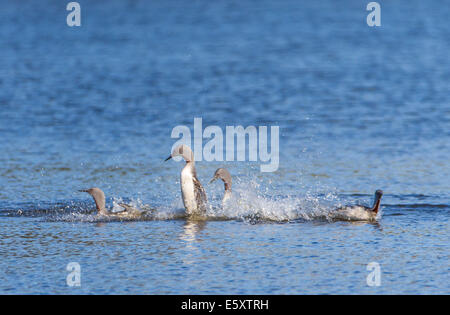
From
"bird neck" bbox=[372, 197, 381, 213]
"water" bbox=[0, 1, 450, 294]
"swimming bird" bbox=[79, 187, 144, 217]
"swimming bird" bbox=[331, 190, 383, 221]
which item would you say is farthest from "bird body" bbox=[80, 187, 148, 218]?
"bird neck" bbox=[372, 197, 381, 213]

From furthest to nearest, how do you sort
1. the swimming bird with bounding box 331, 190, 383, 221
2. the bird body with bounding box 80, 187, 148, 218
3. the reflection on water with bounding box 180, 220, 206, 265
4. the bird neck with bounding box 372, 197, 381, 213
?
1. the bird body with bounding box 80, 187, 148, 218
2. the bird neck with bounding box 372, 197, 381, 213
3. the swimming bird with bounding box 331, 190, 383, 221
4. the reflection on water with bounding box 180, 220, 206, 265

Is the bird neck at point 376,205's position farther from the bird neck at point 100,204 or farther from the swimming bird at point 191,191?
the bird neck at point 100,204

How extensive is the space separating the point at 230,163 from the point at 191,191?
3.44 metres

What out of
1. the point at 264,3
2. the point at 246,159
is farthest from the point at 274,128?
the point at 264,3

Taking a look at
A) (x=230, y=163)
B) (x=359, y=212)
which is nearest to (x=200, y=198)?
(x=359, y=212)

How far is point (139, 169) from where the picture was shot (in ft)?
56.4

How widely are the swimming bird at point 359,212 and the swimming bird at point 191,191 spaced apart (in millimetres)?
2209

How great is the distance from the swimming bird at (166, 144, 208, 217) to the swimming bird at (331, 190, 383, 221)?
2.21 metres

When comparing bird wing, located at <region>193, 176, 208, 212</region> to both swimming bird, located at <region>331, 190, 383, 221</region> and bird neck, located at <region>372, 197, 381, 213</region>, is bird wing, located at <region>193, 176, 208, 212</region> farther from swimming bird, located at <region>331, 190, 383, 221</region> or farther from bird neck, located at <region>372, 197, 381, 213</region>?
bird neck, located at <region>372, 197, 381, 213</region>

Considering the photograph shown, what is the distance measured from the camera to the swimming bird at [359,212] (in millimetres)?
13281

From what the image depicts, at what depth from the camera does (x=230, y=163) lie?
17.7m

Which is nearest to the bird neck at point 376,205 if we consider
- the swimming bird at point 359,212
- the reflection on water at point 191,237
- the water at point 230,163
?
the swimming bird at point 359,212

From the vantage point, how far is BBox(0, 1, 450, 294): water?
10914mm
